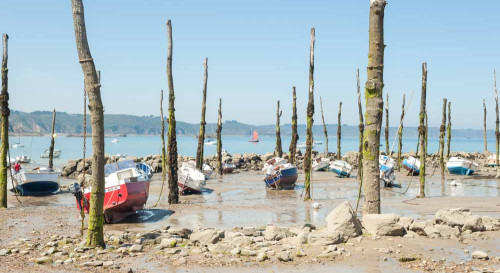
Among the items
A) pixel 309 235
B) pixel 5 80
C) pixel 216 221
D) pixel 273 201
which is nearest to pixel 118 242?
pixel 309 235

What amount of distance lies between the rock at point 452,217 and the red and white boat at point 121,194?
40.3 ft

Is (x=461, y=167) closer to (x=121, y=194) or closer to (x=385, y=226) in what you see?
(x=121, y=194)

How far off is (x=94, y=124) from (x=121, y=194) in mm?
8172

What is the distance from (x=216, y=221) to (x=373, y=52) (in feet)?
33.4

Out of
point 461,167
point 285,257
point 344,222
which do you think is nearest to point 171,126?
point 344,222

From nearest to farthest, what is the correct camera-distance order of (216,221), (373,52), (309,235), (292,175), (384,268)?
1. (384,268)
2. (309,235)
3. (373,52)
4. (216,221)
5. (292,175)

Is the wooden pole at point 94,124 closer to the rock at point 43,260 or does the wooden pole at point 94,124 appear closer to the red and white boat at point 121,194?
the rock at point 43,260

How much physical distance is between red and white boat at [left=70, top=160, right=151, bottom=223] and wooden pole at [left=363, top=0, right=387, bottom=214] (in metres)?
10.9

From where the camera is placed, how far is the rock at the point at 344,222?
12875 millimetres

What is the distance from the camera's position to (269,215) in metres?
22.5

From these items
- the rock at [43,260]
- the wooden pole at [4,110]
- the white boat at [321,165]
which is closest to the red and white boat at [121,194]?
the wooden pole at [4,110]

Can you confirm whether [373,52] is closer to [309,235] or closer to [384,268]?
[309,235]

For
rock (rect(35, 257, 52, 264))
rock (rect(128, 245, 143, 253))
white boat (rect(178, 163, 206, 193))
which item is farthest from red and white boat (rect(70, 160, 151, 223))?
white boat (rect(178, 163, 206, 193))

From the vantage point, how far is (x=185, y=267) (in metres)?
11.0
